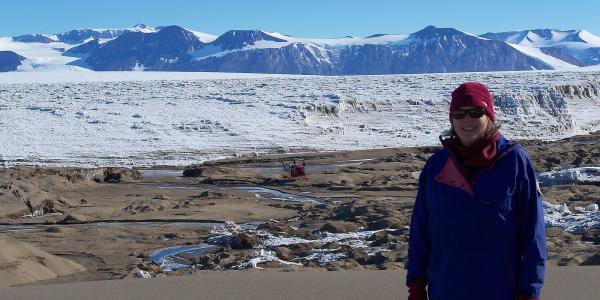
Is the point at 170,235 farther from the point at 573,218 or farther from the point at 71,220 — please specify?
the point at 573,218

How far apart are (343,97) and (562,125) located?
12.0m

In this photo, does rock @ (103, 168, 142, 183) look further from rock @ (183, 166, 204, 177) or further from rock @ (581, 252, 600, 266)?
rock @ (581, 252, 600, 266)

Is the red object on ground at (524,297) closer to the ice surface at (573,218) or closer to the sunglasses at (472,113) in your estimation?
the sunglasses at (472,113)

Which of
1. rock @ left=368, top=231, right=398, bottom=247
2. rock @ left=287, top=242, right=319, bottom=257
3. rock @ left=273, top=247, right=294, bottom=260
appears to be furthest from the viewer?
rock @ left=368, top=231, right=398, bottom=247

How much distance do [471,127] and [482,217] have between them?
0.39 m

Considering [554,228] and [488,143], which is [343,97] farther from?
[488,143]

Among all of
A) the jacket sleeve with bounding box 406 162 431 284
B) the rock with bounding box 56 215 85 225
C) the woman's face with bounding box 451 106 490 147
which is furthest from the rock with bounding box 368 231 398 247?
the woman's face with bounding box 451 106 490 147

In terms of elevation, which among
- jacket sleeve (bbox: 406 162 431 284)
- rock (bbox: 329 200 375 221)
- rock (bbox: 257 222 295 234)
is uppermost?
jacket sleeve (bbox: 406 162 431 284)

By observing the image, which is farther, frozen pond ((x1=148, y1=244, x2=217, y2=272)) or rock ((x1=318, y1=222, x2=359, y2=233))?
rock ((x1=318, y1=222, x2=359, y2=233))

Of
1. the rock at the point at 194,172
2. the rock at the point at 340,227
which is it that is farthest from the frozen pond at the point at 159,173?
the rock at the point at 340,227

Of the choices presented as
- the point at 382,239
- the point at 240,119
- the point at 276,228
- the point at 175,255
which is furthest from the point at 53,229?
the point at 240,119

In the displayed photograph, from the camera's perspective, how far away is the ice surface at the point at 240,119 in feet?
112

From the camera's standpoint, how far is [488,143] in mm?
3326

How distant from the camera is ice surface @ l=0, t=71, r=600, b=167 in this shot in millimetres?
34062
